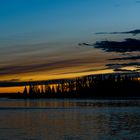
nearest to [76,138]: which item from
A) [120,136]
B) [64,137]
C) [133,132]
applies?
[64,137]

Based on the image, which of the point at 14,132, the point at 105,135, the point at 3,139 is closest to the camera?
the point at 3,139

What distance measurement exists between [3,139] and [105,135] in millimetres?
9347

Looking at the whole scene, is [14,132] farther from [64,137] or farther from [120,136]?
[120,136]

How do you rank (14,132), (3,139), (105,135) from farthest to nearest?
(14,132), (105,135), (3,139)

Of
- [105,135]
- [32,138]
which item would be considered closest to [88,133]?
[105,135]

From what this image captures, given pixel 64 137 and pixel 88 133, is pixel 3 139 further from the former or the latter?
pixel 88 133

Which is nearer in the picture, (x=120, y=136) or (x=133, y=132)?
(x=120, y=136)

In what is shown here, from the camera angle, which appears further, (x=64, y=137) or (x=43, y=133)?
(x=43, y=133)

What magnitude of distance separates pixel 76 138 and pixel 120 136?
411cm

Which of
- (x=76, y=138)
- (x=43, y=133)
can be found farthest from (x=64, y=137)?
(x=43, y=133)

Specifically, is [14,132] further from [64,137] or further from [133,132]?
[133,132]

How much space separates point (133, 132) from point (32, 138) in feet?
33.1

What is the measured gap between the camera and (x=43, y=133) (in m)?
45.6

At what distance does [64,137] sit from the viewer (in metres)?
41.4
